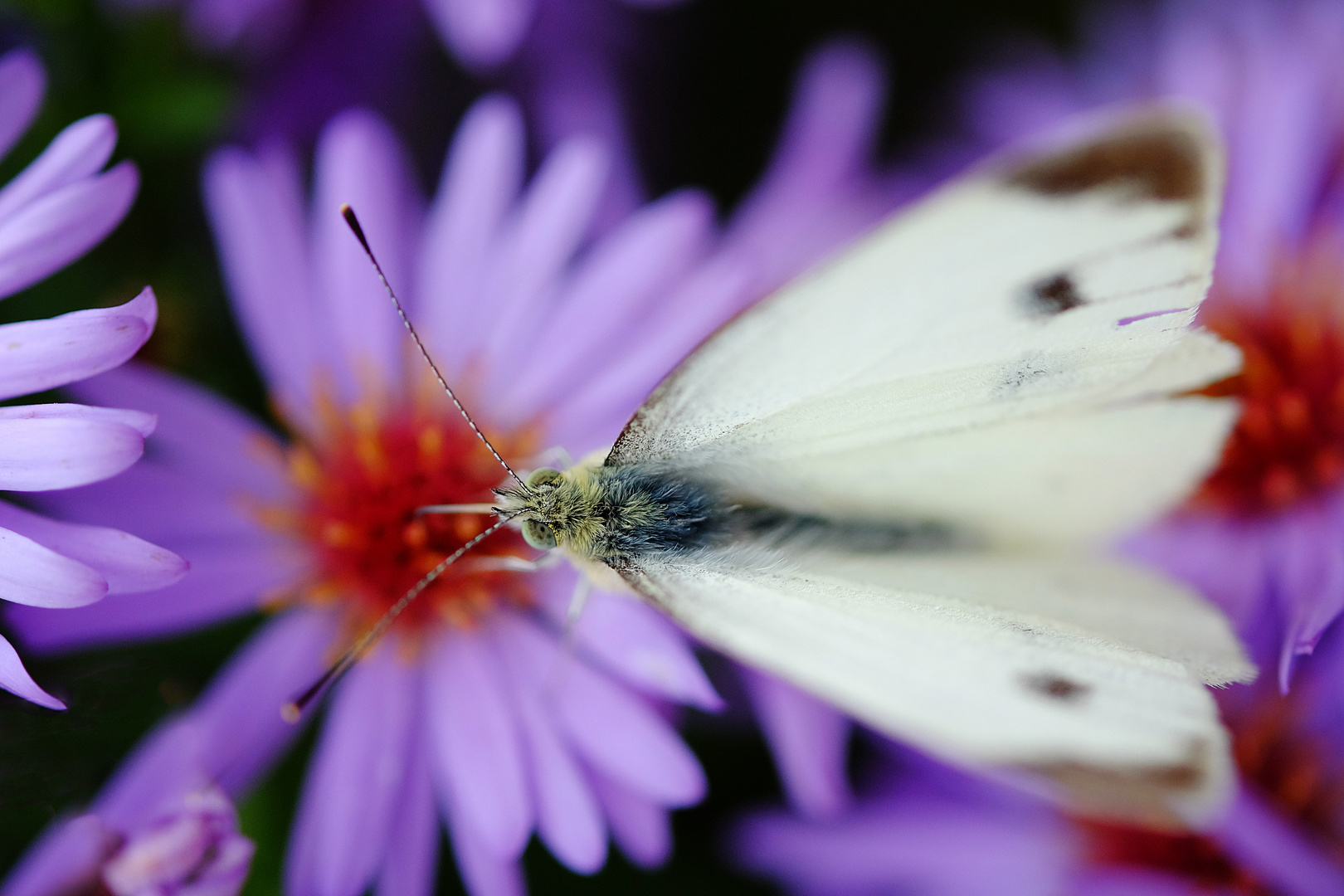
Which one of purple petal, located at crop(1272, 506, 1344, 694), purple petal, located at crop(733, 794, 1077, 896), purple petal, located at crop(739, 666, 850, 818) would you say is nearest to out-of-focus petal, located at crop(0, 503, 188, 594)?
purple petal, located at crop(739, 666, 850, 818)

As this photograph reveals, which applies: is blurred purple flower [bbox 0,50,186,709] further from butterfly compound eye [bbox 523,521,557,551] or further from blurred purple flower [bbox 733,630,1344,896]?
blurred purple flower [bbox 733,630,1344,896]

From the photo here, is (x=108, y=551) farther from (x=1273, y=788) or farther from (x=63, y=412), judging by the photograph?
(x=1273, y=788)

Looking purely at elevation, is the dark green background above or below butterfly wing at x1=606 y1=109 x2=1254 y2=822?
above

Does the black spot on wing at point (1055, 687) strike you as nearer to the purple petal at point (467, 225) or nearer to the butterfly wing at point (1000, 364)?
the butterfly wing at point (1000, 364)

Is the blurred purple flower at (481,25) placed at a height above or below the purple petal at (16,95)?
below

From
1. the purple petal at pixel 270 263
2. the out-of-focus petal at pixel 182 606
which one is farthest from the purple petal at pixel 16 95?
the out-of-focus petal at pixel 182 606

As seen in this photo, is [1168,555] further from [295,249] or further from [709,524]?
[295,249]
